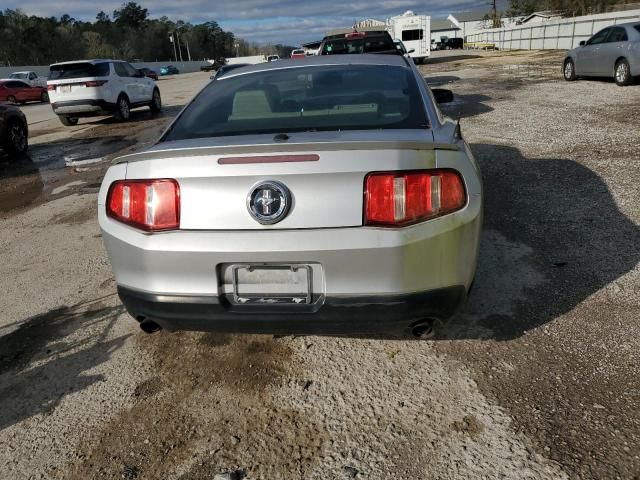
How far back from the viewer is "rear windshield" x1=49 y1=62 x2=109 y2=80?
→ 1448cm

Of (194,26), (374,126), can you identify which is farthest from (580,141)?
(194,26)

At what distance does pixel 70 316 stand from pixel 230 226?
75.6 inches

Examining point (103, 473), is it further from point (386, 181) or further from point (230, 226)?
point (386, 181)

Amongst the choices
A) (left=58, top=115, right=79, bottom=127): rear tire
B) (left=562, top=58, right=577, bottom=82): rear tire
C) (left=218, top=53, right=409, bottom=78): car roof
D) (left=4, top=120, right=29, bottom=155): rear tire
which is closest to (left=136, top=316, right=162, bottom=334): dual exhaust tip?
(left=218, top=53, right=409, bottom=78): car roof

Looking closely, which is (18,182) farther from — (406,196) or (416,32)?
(416,32)

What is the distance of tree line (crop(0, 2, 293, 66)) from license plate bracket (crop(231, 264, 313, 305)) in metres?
A: 48.3

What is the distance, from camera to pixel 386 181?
2266 millimetres

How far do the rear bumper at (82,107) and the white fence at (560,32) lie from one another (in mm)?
29939

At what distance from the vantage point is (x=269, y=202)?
90.2 inches

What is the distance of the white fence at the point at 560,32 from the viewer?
3334cm

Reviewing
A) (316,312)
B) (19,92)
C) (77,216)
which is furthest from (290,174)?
(19,92)

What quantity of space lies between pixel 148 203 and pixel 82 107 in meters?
13.7

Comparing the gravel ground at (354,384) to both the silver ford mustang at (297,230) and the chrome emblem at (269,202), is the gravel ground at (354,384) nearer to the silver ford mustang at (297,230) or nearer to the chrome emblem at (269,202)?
the silver ford mustang at (297,230)

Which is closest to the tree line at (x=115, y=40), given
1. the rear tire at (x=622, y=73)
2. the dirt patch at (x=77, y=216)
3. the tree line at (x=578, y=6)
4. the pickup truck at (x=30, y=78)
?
the pickup truck at (x=30, y=78)
